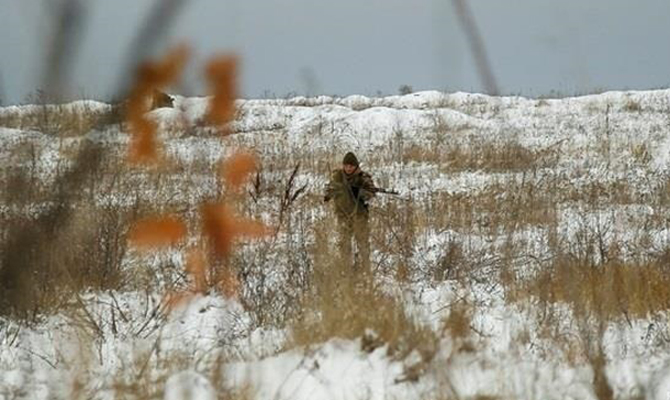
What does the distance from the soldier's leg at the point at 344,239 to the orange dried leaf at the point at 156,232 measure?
92 cm

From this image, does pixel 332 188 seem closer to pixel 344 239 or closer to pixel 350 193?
pixel 350 193

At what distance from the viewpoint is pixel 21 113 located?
1033 millimetres

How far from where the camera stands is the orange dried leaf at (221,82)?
1.34 meters

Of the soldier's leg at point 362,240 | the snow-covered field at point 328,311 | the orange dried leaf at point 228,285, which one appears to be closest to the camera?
the snow-covered field at point 328,311

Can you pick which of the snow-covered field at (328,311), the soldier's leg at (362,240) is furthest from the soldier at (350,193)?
the snow-covered field at (328,311)

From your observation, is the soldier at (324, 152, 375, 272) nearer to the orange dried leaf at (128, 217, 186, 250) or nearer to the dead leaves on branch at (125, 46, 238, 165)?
the orange dried leaf at (128, 217, 186, 250)

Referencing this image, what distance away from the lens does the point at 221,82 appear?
1.36m

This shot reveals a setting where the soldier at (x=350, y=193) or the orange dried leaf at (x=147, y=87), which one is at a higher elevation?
the soldier at (x=350, y=193)

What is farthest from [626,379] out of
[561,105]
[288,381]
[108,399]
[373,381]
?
[561,105]

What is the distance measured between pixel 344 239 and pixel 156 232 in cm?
116

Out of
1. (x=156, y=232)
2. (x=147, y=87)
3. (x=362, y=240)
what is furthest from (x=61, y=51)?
(x=362, y=240)

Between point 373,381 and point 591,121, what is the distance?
17.2 meters

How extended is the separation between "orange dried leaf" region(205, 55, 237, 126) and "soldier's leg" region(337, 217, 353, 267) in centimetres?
305

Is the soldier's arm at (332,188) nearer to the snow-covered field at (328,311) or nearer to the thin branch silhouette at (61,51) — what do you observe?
the snow-covered field at (328,311)
